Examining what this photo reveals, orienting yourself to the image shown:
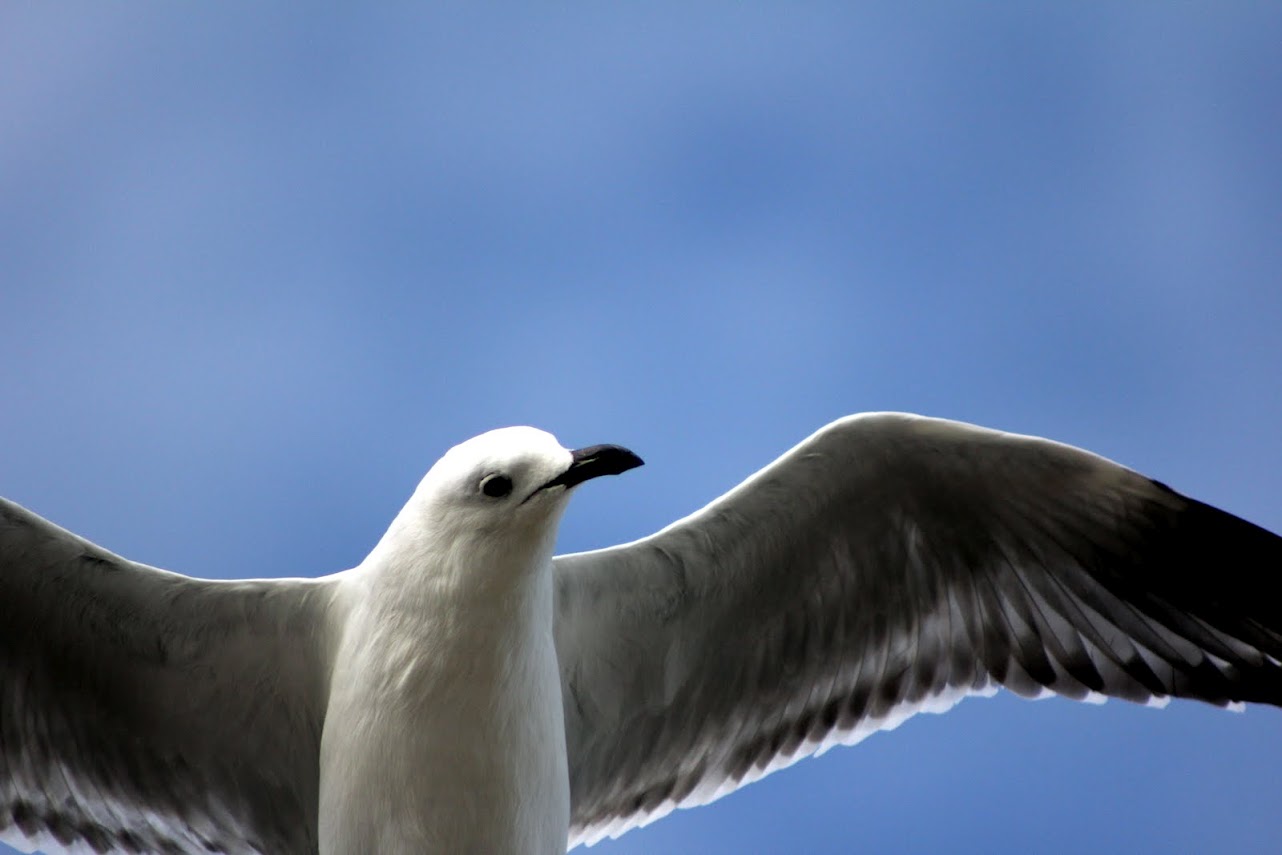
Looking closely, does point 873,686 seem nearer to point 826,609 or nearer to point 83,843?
point 826,609

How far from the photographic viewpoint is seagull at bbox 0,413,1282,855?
2.17m

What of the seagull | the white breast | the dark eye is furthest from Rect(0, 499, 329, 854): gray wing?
the dark eye

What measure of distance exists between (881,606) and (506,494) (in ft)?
2.61

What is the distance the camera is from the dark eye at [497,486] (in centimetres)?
207

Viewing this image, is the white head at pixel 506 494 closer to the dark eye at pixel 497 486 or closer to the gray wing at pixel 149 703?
the dark eye at pixel 497 486

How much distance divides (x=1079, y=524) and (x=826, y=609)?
1.38 feet

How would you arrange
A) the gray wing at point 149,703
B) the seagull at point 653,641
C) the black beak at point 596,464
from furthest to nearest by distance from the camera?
the gray wing at point 149,703, the seagull at point 653,641, the black beak at point 596,464

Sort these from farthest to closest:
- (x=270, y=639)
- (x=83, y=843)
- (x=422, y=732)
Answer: (x=83, y=843) → (x=270, y=639) → (x=422, y=732)

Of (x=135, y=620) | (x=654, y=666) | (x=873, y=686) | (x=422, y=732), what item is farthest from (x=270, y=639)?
(x=873, y=686)

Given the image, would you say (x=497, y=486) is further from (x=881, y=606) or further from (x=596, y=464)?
(x=881, y=606)

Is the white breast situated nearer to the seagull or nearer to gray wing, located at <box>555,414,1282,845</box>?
the seagull

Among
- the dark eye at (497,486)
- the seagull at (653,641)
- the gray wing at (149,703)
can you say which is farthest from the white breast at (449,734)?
the gray wing at (149,703)

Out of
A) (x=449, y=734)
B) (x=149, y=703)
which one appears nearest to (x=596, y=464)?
(x=449, y=734)

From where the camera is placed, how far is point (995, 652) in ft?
8.39
